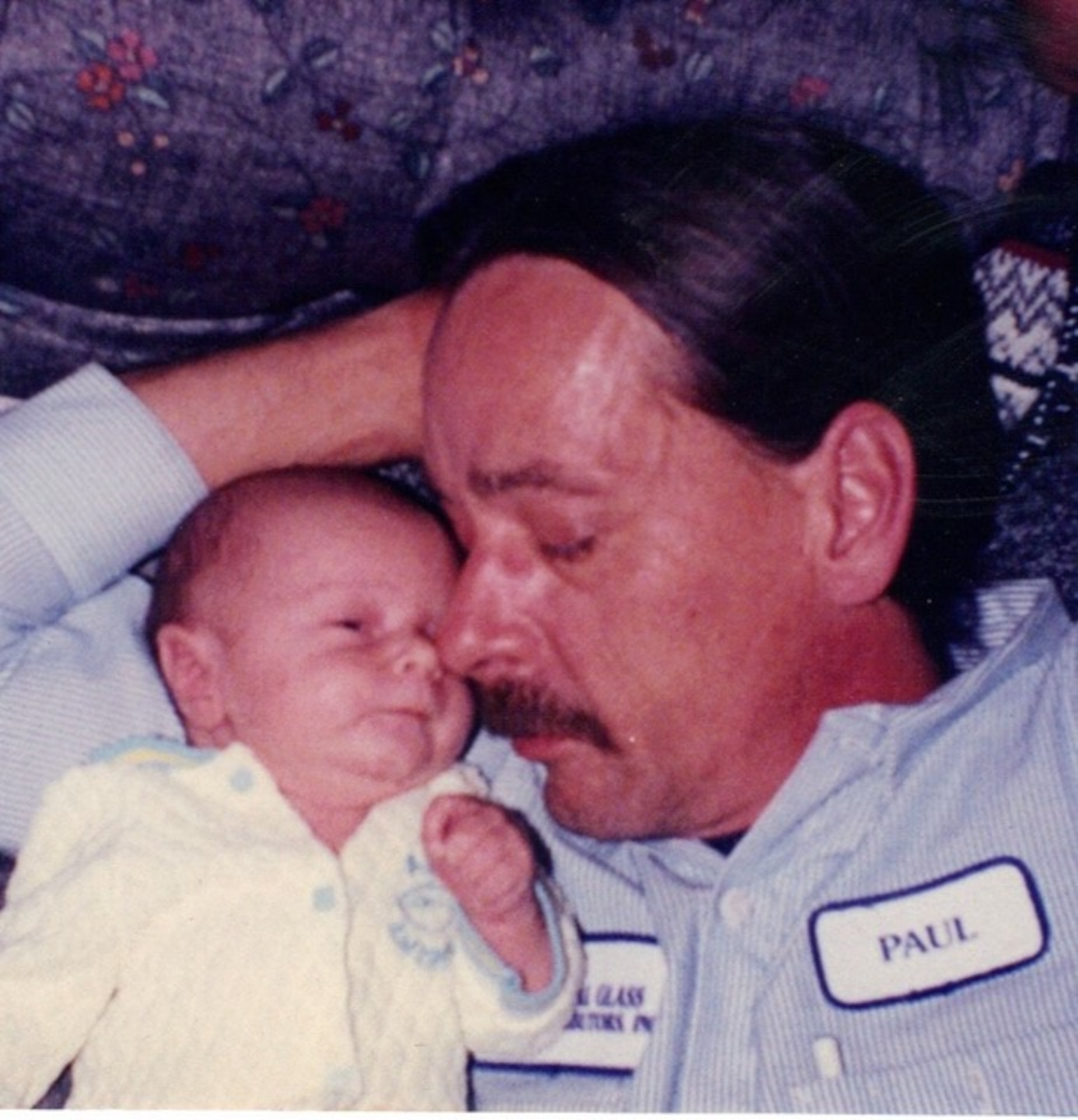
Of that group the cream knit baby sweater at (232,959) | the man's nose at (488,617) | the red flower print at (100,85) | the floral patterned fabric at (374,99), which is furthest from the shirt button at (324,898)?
the red flower print at (100,85)

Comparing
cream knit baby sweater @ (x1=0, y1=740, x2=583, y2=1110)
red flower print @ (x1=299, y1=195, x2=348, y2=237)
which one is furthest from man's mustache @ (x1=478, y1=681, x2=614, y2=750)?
red flower print @ (x1=299, y1=195, x2=348, y2=237)

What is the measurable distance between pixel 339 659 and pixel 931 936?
19.8 inches

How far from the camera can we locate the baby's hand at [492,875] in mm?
953

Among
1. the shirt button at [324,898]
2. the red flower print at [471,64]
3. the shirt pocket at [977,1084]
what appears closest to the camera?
the shirt pocket at [977,1084]

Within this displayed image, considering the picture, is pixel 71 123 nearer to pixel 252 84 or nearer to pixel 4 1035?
pixel 252 84

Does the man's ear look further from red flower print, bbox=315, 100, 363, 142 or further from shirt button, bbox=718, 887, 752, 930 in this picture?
red flower print, bbox=315, 100, 363, 142

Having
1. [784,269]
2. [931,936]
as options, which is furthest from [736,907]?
[784,269]

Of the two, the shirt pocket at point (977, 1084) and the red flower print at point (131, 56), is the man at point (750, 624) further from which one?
the red flower print at point (131, 56)

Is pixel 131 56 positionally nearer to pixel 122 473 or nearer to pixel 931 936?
pixel 122 473

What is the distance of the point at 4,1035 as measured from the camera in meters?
0.86

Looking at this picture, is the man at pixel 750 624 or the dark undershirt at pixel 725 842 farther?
the dark undershirt at pixel 725 842

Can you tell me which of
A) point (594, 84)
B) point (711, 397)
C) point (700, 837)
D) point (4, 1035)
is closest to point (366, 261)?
point (594, 84)

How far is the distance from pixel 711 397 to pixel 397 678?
0.34 m

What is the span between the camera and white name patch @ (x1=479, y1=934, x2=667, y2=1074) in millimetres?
1012
